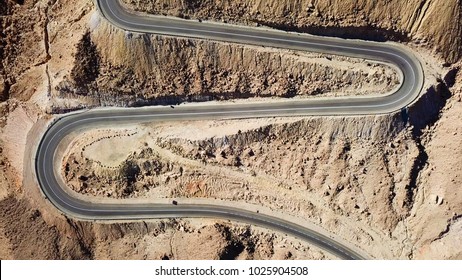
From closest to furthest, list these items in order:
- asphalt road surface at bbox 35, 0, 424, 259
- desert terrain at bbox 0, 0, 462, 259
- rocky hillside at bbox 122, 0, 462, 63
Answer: desert terrain at bbox 0, 0, 462, 259
asphalt road surface at bbox 35, 0, 424, 259
rocky hillside at bbox 122, 0, 462, 63

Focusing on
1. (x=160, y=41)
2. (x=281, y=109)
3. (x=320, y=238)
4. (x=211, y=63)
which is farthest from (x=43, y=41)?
(x=320, y=238)

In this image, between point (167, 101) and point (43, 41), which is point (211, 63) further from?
point (43, 41)

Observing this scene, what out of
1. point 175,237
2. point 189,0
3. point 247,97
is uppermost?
point 189,0

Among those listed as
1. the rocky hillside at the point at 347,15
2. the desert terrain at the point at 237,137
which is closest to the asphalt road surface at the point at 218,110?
the desert terrain at the point at 237,137

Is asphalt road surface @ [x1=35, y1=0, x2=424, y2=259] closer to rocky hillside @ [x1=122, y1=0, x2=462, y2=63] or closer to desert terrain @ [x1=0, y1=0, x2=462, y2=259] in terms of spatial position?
desert terrain @ [x1=0, y1=0, x2=462, y2=259]

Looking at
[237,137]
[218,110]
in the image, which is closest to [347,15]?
[218,110]

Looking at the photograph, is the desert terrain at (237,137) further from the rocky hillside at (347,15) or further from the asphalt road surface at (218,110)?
the asphalt road surface at (218,110)

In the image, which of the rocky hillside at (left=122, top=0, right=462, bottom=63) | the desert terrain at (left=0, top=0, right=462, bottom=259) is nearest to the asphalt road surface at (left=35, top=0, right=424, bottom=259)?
the desert terrain at (left=0, top=0, right=462, bottom=259)
